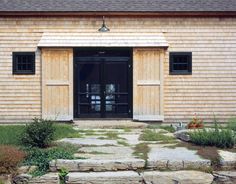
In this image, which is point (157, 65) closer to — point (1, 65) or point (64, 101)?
point (64, 101)

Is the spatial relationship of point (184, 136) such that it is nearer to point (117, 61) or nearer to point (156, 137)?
point (156, 137)

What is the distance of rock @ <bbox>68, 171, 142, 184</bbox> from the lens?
9.77m

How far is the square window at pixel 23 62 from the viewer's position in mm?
18078

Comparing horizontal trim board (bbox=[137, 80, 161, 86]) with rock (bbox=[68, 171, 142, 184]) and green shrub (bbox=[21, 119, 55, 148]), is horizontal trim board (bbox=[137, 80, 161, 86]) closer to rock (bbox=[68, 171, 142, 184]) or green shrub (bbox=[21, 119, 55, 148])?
green shrub (bbox=[21, 119, 55, 148])

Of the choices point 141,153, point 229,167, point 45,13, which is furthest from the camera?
point 45,13

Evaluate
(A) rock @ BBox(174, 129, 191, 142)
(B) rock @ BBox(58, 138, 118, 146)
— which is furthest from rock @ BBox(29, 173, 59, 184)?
(A) rock @ BBox(174, 129, 191, 142)

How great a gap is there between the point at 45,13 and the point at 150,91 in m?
4.77

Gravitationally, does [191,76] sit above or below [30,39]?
below

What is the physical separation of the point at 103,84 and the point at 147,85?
5.43ft

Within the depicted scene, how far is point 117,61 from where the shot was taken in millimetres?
18281

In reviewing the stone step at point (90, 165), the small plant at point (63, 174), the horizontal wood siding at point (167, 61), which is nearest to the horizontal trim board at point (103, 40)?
the horizontal wood siding at point (167, 61)

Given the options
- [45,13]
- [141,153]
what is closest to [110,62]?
[45,13]

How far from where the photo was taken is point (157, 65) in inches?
707

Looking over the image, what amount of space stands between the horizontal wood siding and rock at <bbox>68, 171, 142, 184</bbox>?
850cm
